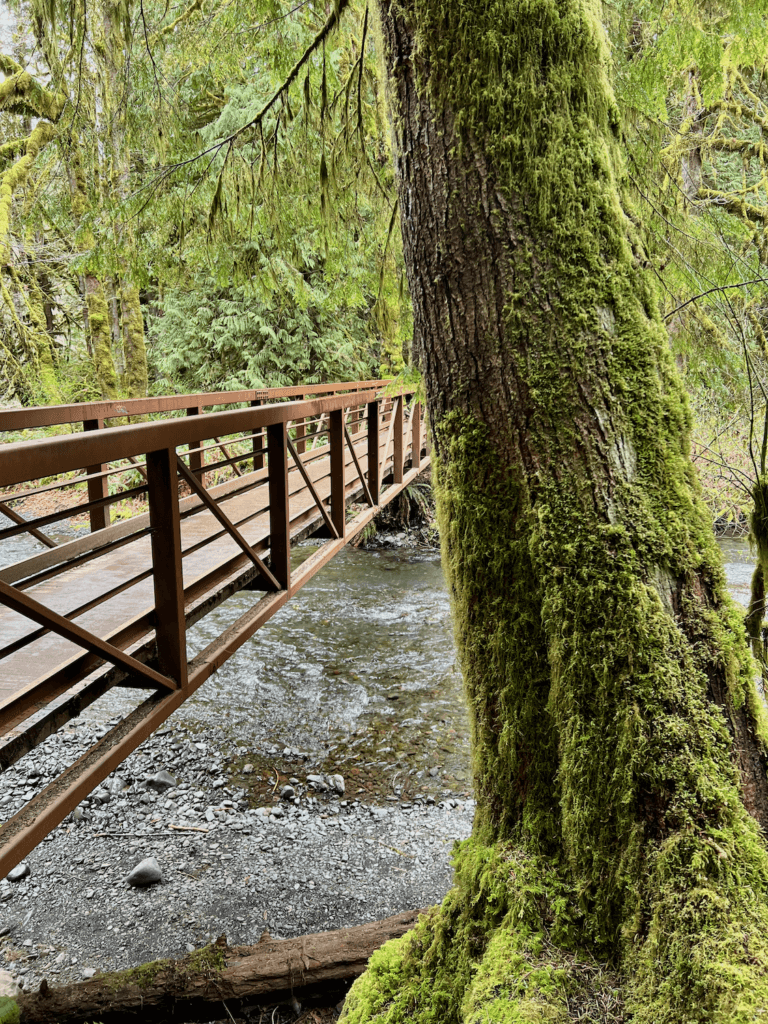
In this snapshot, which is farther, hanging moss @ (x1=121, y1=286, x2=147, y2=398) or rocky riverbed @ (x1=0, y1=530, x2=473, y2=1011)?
hanging moss @ (x1=121, y1=286, x2=147, y2=398)

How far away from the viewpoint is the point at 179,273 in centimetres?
456

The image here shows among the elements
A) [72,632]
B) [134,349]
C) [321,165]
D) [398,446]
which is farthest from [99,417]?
[134,349]

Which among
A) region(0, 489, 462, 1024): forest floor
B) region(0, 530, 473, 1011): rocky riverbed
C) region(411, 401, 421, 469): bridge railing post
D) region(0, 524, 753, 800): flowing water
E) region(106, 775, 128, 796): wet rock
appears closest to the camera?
region(0, 489, 462, 1024): forest floor

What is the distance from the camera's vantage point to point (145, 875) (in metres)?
3.77

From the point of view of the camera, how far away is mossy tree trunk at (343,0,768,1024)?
129 centimetres

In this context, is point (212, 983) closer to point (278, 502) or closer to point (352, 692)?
point (278, 502)

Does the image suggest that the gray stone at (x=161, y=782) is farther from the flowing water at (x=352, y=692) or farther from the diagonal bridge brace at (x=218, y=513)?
the diagonal bridge brace at (x=218, y=513)

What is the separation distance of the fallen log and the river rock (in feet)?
3.42

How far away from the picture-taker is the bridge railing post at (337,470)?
5.05m

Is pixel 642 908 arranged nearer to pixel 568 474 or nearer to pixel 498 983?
pixel 498 983

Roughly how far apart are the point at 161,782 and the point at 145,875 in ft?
3.24

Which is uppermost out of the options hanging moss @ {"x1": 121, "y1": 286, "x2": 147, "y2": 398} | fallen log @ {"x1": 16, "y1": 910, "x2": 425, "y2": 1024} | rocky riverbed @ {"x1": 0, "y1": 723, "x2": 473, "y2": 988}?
hanging moss @ {"x1": 121, "y1": 286, "x2": 147, "y2": 398}

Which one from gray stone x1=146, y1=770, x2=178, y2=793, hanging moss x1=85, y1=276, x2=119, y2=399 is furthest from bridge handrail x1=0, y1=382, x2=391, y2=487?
hanging moss x1=85, y1=276, x2=119, y2=399

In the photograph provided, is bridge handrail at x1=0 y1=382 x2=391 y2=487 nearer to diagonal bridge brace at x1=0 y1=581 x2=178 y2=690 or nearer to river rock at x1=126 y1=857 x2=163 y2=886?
diagonal bridge brace at x1=0 y1=581 x2=178 y2=690
